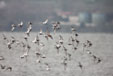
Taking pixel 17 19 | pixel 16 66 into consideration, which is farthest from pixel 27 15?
pixel 16 66

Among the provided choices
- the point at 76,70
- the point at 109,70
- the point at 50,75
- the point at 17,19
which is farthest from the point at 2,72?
the point at 17,19

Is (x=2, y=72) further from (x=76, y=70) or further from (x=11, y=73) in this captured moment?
(x=76, y=70)

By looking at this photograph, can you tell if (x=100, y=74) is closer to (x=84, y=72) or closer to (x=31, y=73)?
(x=84, y=72)

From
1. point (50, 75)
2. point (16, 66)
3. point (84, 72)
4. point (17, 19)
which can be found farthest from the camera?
point (17, 19)

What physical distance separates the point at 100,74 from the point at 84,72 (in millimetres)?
3601

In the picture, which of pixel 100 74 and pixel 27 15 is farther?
pixel 27 15

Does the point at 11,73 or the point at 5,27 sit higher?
the point at 5,27

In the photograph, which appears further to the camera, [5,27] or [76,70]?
[5,27]

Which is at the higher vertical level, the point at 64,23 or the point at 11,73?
the point at 64,23

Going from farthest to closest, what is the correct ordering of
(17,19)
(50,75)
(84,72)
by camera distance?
(17,19), (84,72), (50,75)

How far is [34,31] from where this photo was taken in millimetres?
195250

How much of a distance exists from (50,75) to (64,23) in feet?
457

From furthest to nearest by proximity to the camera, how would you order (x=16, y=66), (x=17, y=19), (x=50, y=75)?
(x=17, y=19) < (x=16, y=66) < (x=50, y=75)

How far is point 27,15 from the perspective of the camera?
7815 inches
